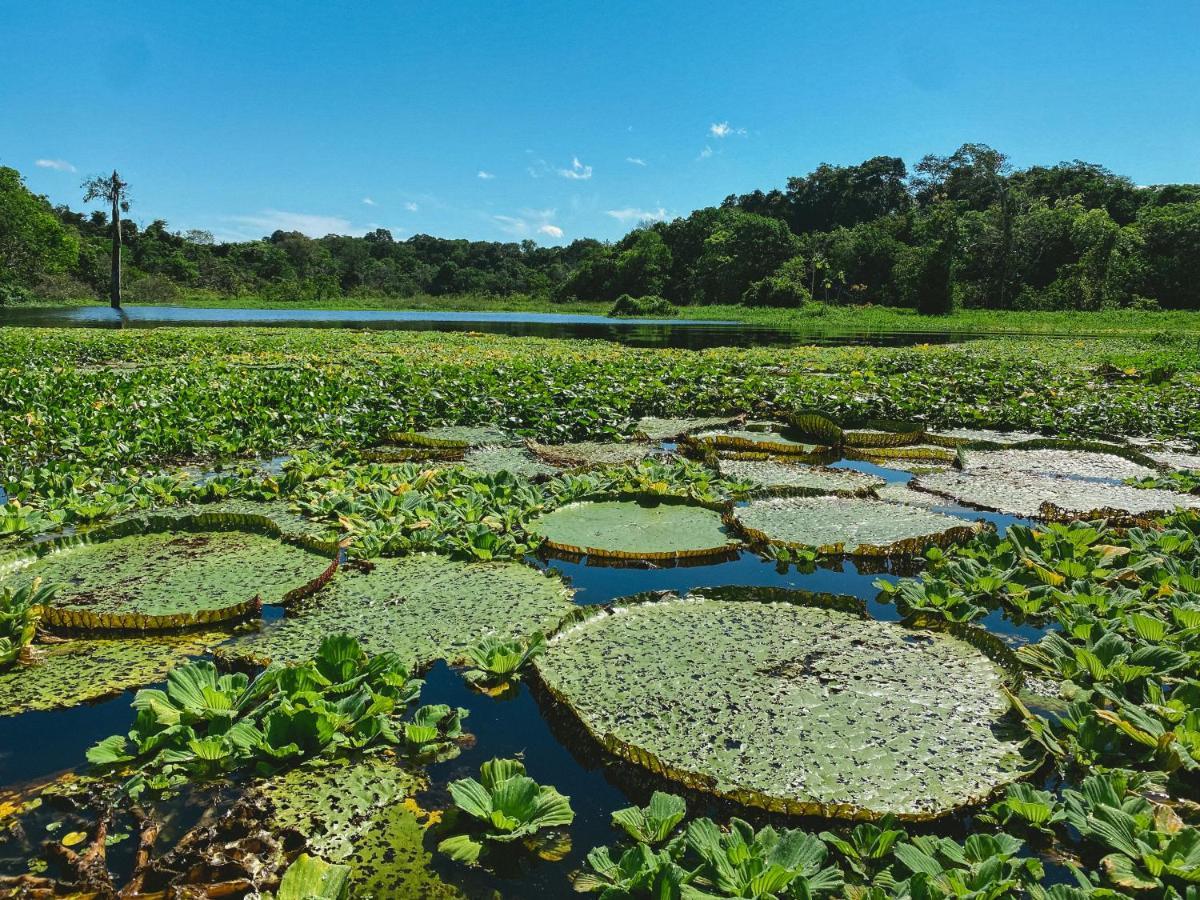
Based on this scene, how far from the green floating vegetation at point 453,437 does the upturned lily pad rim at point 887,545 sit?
9.84ft

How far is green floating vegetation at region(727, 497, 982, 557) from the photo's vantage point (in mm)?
3852

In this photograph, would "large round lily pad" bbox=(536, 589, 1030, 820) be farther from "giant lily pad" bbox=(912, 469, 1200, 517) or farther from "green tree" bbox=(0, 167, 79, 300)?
"green tree" bbox=(0, 167, 79, 300)

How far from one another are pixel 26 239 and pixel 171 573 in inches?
2154

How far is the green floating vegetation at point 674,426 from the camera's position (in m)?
6.90

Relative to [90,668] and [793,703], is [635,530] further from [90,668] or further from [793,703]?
[90,668]

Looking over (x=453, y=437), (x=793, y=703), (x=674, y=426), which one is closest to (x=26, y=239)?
(x=453, y=437)

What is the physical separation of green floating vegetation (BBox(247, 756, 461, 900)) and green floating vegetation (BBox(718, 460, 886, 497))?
330cm

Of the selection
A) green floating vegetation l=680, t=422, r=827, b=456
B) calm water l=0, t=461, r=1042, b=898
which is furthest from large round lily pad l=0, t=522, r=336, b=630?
green floating vegetation l=680, t=422, r=827, b=456

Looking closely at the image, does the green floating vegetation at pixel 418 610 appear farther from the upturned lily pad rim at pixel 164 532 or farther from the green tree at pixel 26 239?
the green tree at pixel 26 239

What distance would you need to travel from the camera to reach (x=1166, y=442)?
6738 mm

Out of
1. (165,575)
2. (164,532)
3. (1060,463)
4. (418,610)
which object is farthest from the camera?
(1060,463)

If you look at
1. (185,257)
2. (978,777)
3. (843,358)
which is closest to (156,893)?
(978,777)

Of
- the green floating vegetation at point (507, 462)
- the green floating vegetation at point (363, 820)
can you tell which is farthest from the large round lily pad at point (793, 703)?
the green floating vegetation at point (507, 462)

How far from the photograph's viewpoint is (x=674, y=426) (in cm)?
736
